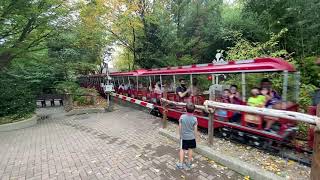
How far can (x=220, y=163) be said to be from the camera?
16.6ft

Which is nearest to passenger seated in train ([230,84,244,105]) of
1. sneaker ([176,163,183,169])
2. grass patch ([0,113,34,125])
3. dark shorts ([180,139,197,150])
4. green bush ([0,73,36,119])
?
dark shorts ([180,139,197,150])

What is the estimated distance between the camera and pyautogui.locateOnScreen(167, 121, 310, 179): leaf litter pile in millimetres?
4320

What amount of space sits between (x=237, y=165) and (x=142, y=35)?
51.8 ft

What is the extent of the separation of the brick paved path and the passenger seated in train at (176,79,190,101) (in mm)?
1588

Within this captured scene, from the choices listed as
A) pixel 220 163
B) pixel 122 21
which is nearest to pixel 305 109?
pixel 220 163

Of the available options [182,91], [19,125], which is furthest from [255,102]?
[19,125]

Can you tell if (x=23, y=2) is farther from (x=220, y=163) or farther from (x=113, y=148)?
(x=220, y=163)

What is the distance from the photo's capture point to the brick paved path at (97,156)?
485 cm

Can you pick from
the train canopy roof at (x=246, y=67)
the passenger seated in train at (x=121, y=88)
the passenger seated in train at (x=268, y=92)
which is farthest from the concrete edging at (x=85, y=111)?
the passenger seated in train at (x=268, y=92)

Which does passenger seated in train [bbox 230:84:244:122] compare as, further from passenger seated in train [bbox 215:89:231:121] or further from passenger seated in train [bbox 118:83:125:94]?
passenger seated in train [bbox 118:83:125:94]

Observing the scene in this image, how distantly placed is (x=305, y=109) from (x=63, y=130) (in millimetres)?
9449

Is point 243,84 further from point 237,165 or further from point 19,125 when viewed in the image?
point 19,125

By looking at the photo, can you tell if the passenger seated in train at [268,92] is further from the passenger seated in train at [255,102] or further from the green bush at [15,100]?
the green bush at [15,100]

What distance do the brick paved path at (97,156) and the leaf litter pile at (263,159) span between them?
68 centimetres
